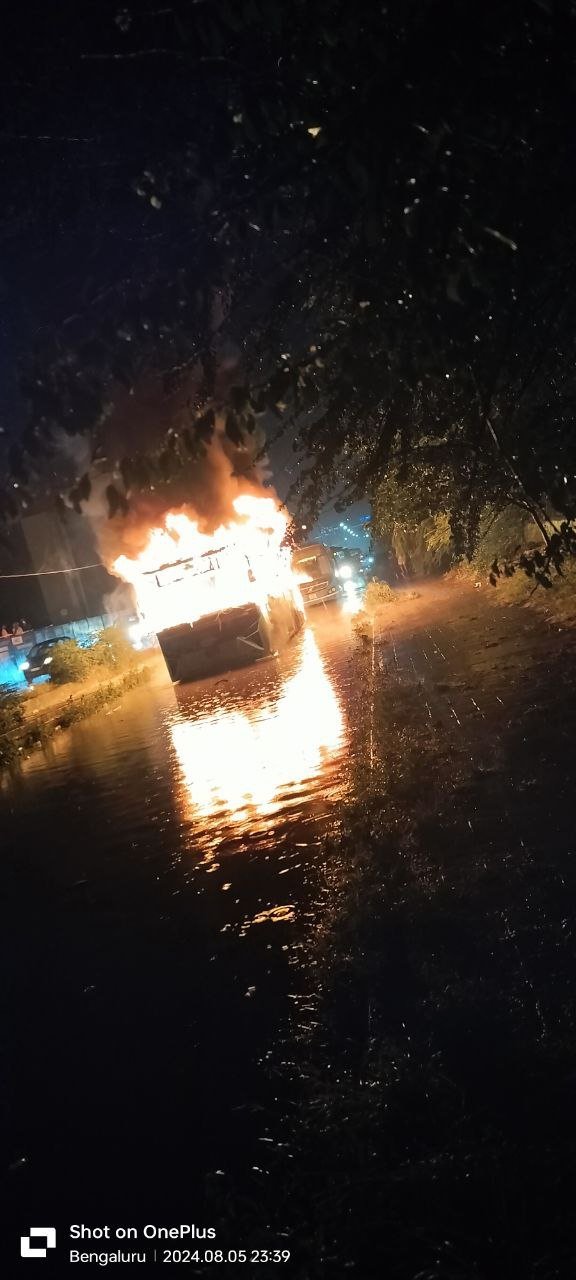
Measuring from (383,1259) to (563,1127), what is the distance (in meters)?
0.73

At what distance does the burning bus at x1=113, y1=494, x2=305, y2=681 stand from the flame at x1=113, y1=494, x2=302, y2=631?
0.09ft

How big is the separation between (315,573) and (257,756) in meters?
26.4

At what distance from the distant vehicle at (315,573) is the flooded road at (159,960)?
78.0ft

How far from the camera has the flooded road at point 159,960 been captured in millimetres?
2969

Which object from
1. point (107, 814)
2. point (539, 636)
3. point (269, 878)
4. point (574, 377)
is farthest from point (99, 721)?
point (574, 377)

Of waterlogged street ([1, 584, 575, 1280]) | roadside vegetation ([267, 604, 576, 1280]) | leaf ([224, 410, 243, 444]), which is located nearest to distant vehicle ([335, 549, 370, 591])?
waterlogged street ([1, 584, 575, 1280])

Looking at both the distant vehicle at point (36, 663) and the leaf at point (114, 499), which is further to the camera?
the distant vehicle at point (36, 663)

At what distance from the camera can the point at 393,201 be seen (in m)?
2.72

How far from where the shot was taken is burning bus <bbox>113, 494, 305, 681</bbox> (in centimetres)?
1875

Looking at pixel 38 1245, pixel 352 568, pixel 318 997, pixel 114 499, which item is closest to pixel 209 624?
pixel 318 997

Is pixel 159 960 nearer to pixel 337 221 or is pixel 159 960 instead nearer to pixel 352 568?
pixel 337 221

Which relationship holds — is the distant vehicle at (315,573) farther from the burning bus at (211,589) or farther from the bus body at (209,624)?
the bus body at (209,624)

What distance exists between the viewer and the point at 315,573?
1380 inches

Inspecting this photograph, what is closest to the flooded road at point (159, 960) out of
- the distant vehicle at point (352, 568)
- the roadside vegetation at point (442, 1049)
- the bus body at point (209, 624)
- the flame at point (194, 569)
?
the roadside vegetation at point (442, 1049)
